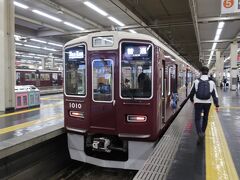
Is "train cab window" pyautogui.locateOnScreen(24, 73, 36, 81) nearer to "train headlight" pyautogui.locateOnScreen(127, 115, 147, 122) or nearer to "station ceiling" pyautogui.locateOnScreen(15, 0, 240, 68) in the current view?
"station ceiling" pyautogui.locateOnScreen(15, 0, 240, 68)

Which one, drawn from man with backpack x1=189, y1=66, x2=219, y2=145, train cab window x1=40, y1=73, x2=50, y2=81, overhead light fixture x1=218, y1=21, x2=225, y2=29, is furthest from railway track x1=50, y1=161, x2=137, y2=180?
train cab window x1=40, y1=73, x2=50, y2=81

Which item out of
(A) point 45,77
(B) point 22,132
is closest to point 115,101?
(B) point 22,132

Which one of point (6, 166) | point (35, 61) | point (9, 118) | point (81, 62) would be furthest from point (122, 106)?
point (35, 61)

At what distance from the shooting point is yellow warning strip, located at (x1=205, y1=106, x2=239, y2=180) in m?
3.42

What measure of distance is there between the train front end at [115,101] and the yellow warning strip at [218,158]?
1.08 metres

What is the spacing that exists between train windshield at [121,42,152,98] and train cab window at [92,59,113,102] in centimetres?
26

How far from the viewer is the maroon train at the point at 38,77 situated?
18.9m

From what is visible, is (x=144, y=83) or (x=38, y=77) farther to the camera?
(x=38, y=77)

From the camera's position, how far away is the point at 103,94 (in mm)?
4801

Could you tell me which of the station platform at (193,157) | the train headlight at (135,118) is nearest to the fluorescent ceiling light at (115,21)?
the station platform at (193,157)

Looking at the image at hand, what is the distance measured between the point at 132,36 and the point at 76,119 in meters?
2.05

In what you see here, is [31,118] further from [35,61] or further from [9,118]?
[35,61]

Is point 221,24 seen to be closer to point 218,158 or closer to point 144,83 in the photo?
point 144,83

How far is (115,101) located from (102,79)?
508mm
